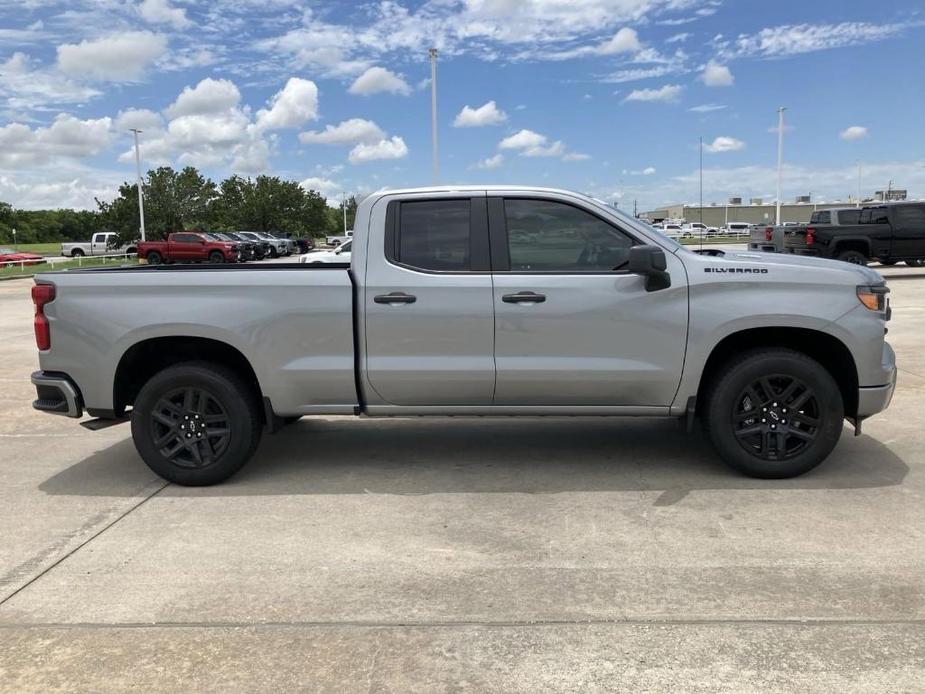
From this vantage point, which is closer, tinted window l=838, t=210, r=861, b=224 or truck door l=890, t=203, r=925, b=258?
truck door l=890, t=203, r=925, b=258

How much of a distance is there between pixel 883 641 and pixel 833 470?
234 cm

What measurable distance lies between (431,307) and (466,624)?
2123mm

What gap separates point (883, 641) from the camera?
10.0 ft

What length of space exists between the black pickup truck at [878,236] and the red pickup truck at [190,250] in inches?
1019

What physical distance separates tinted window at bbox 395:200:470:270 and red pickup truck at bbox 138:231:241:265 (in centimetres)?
3310

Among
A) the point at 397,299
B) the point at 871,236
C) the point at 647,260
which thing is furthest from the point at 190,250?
the point at 647,260

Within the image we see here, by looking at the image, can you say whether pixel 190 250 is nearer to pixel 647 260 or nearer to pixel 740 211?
pixel 647 260

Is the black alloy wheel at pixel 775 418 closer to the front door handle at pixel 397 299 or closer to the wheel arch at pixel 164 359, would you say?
the front door handle at pixel 397 299

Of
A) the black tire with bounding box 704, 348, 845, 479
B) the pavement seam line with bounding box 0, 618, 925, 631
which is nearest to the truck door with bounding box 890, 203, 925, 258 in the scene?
the black tire with bounding box 704, 348, 845, 479

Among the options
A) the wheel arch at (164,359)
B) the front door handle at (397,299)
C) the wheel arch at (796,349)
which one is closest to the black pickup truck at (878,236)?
the wheel arch at (796,349)

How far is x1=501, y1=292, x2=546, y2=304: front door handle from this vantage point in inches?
188

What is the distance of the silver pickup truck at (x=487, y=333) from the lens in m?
4.80

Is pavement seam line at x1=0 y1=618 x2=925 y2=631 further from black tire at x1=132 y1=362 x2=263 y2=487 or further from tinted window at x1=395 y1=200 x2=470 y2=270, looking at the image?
tinted window at x1=395 y1=200 x2=470 y2=270

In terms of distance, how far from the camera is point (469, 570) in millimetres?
3773
